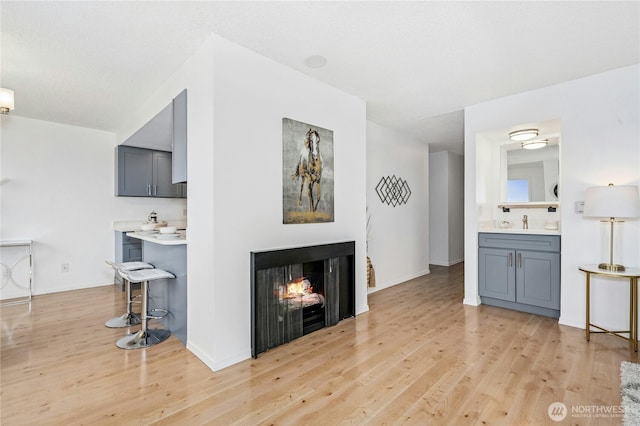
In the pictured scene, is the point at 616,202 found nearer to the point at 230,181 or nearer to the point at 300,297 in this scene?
the point at 300,297

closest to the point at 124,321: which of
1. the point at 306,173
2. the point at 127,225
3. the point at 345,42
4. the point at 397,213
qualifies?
the point at 127,225

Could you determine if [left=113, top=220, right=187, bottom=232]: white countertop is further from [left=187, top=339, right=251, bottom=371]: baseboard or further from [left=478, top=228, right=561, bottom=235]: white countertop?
[left=478, top=228, right=561, bottom=235]: white countertop

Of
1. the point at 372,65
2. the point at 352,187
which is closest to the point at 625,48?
the point at 372,65

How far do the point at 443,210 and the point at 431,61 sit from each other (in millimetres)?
4624

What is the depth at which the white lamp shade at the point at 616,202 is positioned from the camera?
8.77ft

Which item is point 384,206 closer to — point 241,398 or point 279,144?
point 279,144

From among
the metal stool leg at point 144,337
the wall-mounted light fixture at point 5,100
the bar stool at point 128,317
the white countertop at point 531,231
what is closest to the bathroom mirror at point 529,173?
the white countertop at point 531,231

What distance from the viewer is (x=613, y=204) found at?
2.72 metres

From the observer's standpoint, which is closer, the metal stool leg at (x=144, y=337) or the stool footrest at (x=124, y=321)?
the metal stool leg at (x=144, y=337)

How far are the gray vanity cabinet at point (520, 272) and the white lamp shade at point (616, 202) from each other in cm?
68

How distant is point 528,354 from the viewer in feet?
8.48

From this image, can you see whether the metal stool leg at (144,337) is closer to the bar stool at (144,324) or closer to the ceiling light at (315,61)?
the bar stool at (144,324)

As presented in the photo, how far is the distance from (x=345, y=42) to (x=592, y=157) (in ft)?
9.14

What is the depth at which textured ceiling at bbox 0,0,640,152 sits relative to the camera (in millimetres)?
2133
